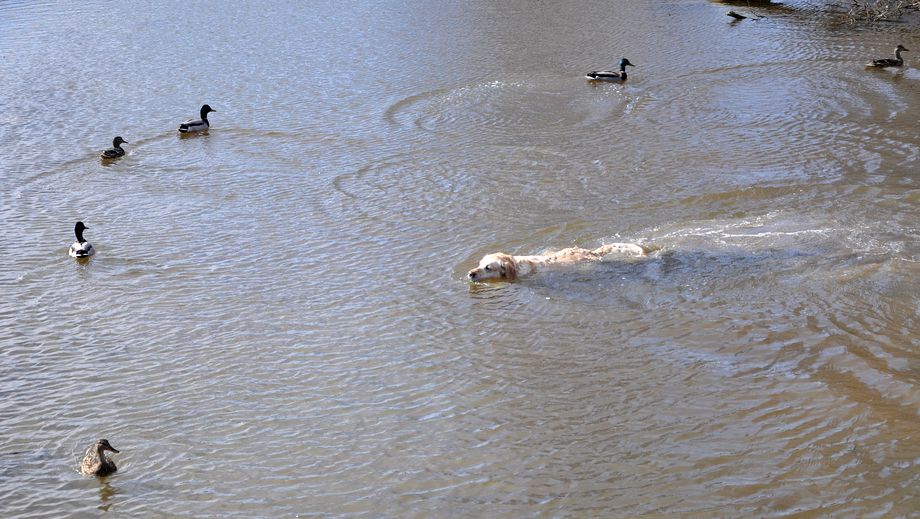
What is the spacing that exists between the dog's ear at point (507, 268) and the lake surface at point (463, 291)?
18 centimetres

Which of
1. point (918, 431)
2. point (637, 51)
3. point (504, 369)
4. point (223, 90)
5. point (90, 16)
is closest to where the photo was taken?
point (918, 431)

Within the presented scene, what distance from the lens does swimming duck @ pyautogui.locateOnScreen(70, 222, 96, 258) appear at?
11906 mm

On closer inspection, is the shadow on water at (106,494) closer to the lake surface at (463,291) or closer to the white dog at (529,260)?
the lake surface at (463,291)

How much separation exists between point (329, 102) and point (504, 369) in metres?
10.0

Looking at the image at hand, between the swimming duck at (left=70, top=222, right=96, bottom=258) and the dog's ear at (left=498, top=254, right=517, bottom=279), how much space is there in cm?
530

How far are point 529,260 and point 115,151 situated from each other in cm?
793

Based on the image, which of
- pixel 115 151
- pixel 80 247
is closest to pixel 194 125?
pixel 115 151

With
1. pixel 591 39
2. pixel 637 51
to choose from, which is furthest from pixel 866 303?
pixel 591 39

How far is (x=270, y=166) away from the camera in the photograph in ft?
49.1

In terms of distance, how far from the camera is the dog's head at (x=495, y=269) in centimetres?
1082

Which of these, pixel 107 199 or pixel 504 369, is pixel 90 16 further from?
pixel 504 369

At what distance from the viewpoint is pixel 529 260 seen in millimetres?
11062

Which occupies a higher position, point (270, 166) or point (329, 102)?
point (329, 102)

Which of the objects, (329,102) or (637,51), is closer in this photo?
(329,102)
